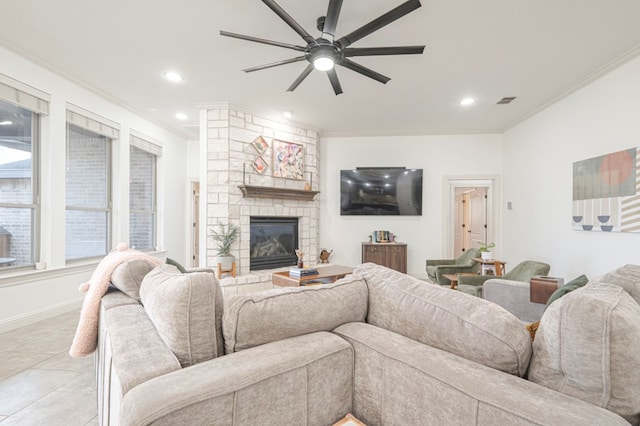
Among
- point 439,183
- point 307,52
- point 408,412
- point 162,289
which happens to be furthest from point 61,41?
point 439,183

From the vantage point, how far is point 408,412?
891 mm

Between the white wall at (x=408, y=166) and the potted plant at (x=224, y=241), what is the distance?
188cm

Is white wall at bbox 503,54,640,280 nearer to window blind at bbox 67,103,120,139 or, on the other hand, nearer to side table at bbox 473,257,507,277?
side table at bbox 473,257,507,277

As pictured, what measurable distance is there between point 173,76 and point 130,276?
2.76 meters

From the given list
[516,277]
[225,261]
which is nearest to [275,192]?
[225,261]

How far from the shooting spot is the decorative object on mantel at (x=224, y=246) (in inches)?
165

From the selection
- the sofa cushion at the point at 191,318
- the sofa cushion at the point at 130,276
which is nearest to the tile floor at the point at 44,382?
the sofa cushion at the point at 130,276

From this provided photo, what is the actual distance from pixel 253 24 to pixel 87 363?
306 centimetres

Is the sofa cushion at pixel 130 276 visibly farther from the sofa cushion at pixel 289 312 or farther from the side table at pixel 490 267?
the side table at pixel 490 267

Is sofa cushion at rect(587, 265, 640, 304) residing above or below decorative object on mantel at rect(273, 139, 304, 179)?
below

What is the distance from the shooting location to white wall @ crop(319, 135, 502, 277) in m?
5.41

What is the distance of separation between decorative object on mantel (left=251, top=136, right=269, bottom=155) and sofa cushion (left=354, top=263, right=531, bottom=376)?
3.73 m

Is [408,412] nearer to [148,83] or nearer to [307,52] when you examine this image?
[307,52]

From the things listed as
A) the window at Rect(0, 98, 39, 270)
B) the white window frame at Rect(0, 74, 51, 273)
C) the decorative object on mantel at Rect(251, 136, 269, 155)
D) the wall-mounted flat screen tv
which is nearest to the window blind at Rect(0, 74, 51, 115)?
the white window frame at Rect(0, 74, 51, 273)
